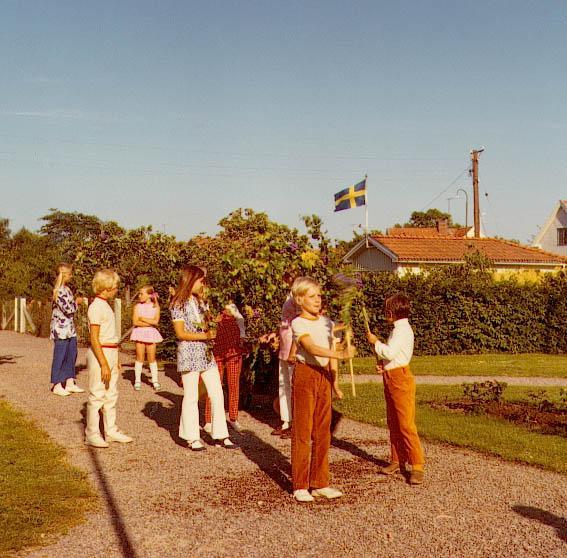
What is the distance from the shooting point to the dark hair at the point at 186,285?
747cm

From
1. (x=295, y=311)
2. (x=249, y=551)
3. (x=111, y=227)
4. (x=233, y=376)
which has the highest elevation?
(x=111, y=227)

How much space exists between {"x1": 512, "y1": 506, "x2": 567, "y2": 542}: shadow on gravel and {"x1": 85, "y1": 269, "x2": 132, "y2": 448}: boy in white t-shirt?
437 cm

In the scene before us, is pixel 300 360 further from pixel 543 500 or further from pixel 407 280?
pixel 407 280

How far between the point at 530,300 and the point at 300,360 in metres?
17.1

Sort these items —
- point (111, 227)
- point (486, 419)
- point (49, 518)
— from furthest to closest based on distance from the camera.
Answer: point (111, 227)
point (486, 419)
point (49, 518)

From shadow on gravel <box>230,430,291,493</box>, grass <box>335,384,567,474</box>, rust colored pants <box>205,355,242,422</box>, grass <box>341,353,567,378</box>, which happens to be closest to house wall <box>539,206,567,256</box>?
grass <box>341,353,567,378</box>

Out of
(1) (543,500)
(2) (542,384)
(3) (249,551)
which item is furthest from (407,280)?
(3) (249,551)

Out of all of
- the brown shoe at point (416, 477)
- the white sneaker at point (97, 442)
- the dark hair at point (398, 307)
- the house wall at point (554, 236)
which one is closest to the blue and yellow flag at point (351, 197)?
the white sneaker at point (97, 442)

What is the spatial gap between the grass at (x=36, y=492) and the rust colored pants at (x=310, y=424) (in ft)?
5.36

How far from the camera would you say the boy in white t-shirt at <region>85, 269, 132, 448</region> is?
7.64 meters

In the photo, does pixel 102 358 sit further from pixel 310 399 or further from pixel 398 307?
pixel 398 307

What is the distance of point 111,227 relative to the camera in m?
17.0

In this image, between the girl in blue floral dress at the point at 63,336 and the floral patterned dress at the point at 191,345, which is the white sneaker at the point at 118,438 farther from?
the girl in blue floral dress at the point at 63,336

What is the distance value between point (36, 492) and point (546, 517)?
4003 millimetres
